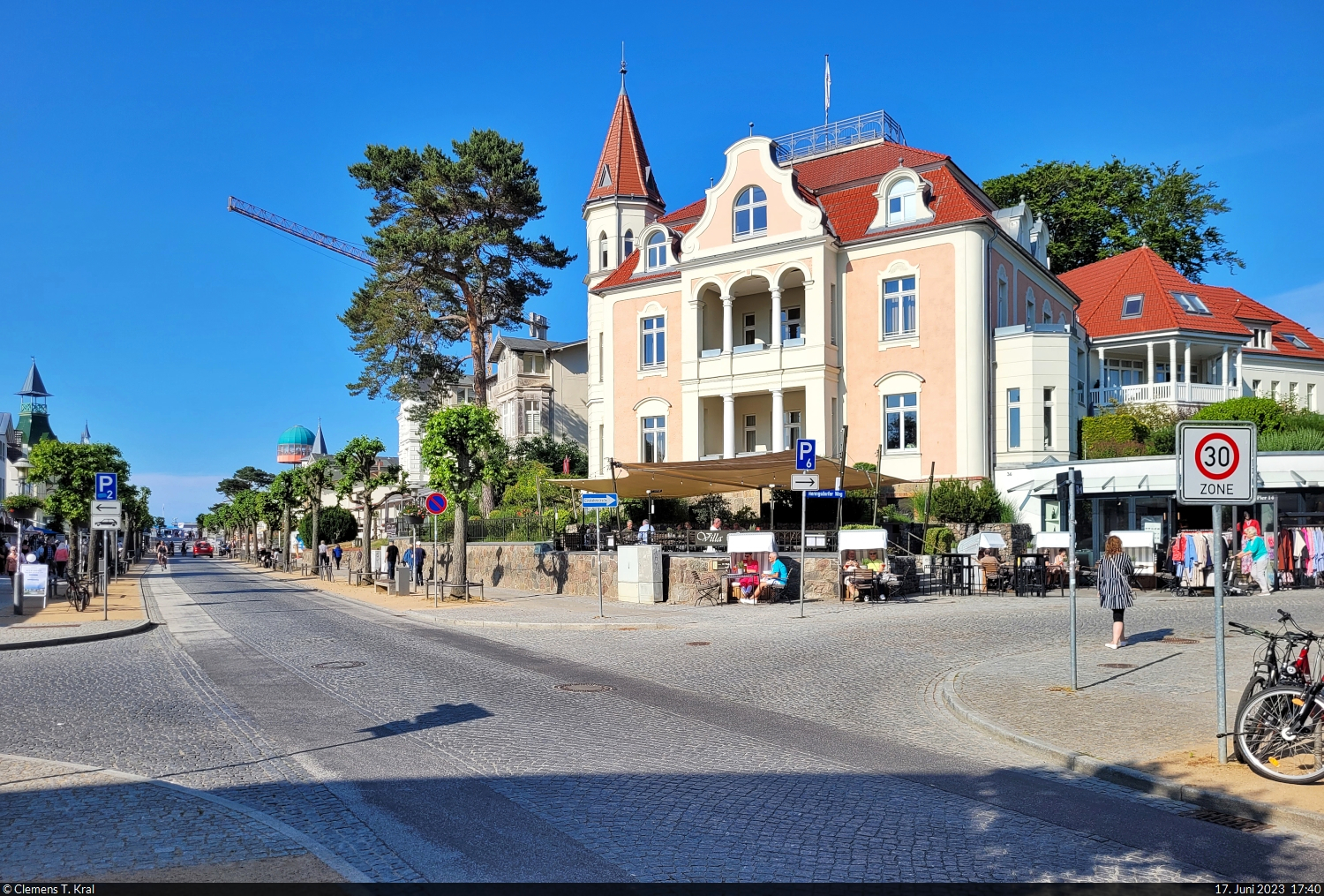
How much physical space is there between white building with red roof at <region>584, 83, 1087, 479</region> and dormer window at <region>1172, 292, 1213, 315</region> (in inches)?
300

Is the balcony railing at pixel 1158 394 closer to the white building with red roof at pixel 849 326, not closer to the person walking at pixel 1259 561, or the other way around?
the white building with red roof at pixel 849 326

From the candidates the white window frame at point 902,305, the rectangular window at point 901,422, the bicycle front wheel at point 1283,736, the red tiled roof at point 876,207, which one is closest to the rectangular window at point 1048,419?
the rectangular window at point 901,422

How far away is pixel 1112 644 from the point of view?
15.8 meters

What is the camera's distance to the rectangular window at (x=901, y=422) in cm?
4006

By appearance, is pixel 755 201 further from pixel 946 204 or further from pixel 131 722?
pixel 131 722

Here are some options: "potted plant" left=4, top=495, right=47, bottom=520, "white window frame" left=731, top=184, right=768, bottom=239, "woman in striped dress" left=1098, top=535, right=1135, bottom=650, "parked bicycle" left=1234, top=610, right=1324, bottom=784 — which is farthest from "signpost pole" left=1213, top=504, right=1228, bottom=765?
"potted plant" left=4, top=495, right=47, bottom=520

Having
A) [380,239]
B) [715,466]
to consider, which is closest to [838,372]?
[715,466]

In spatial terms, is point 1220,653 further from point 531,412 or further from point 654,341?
point 531,412

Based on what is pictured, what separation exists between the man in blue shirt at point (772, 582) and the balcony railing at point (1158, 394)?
27.4m

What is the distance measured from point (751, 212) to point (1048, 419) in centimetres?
1390

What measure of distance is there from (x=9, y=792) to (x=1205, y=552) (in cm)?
2520

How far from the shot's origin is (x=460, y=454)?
29953mm

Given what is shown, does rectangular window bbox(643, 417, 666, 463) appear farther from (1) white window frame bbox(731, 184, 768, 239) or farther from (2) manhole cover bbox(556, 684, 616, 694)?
(2) manhole cover bbox(556, 684, 616, 694)

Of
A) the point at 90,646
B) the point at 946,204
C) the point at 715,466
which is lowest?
the point at 90,646
